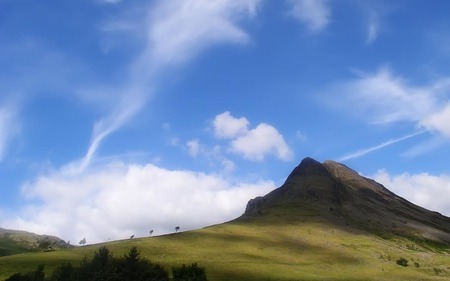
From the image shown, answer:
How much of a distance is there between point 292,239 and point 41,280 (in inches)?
2932

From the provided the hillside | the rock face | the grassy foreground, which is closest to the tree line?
the grassy foreground

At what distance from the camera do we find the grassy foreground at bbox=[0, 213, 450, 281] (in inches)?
2822

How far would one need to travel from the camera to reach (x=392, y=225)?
15150 centimetres

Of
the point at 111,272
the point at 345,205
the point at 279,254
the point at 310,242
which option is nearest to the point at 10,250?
the point at 279,254

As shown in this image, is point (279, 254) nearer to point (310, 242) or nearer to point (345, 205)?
point (310, 242)

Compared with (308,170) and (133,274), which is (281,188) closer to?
(308,170)

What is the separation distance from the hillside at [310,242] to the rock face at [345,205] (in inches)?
14.2

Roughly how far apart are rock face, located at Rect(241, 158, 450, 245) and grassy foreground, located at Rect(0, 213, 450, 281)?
1448cm

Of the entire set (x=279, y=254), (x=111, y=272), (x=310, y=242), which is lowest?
(x=111, y=272)

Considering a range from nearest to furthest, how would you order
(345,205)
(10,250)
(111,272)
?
1. (111,272)
2. (10,250)
3. (345,205)

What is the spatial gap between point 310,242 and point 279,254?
1769 centimetres

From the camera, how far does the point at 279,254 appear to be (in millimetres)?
93938

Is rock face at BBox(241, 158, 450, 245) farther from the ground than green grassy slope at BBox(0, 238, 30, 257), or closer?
farther from the ground

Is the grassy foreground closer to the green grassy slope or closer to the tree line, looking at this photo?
the tree line
